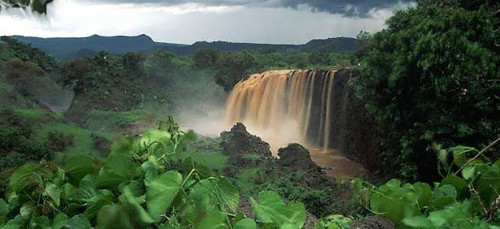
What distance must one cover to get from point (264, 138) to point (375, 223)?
21.8 m

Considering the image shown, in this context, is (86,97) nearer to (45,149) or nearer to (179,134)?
(45,149)

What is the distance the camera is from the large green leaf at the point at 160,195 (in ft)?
2.60

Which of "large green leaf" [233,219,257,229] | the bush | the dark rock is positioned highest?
"large green leaf" [233,219,257,229]

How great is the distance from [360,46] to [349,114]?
8.15m

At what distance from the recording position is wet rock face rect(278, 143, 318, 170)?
15.2 metres

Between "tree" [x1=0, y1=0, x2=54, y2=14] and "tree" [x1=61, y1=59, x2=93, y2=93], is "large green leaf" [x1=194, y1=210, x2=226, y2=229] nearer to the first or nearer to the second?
"tree" [x1=0, y1=0, x2=54, y2=14]

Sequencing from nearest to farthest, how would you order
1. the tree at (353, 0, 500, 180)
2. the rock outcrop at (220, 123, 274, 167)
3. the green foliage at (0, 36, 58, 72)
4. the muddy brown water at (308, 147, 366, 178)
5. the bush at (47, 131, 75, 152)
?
the tree at (353, 0, 500, 180)
the muddy brown water at (308, 147, 366, 178)
the rock outcrop at (220, 123, 274, 167)
the bush at (47, 131, 75, 152)
the green foliage at (0, 36, 58, 72)

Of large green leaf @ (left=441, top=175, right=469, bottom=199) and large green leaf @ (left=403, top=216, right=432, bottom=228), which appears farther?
large green leaf @ (left=441, top=175, right=469, bottom=199)

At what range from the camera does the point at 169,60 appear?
122 ft

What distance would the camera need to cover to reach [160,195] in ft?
2.60

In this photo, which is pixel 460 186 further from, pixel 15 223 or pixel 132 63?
pixel 132 63

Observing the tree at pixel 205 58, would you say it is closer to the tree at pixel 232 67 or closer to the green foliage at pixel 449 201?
the tree at pixel 232 67

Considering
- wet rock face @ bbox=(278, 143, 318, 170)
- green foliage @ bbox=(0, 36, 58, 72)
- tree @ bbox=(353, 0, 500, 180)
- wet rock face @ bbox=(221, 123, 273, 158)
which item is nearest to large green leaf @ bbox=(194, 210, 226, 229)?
tree @ bbox=(353, 0, 500, 180)

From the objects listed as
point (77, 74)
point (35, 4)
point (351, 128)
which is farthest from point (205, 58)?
point (35, 4)
